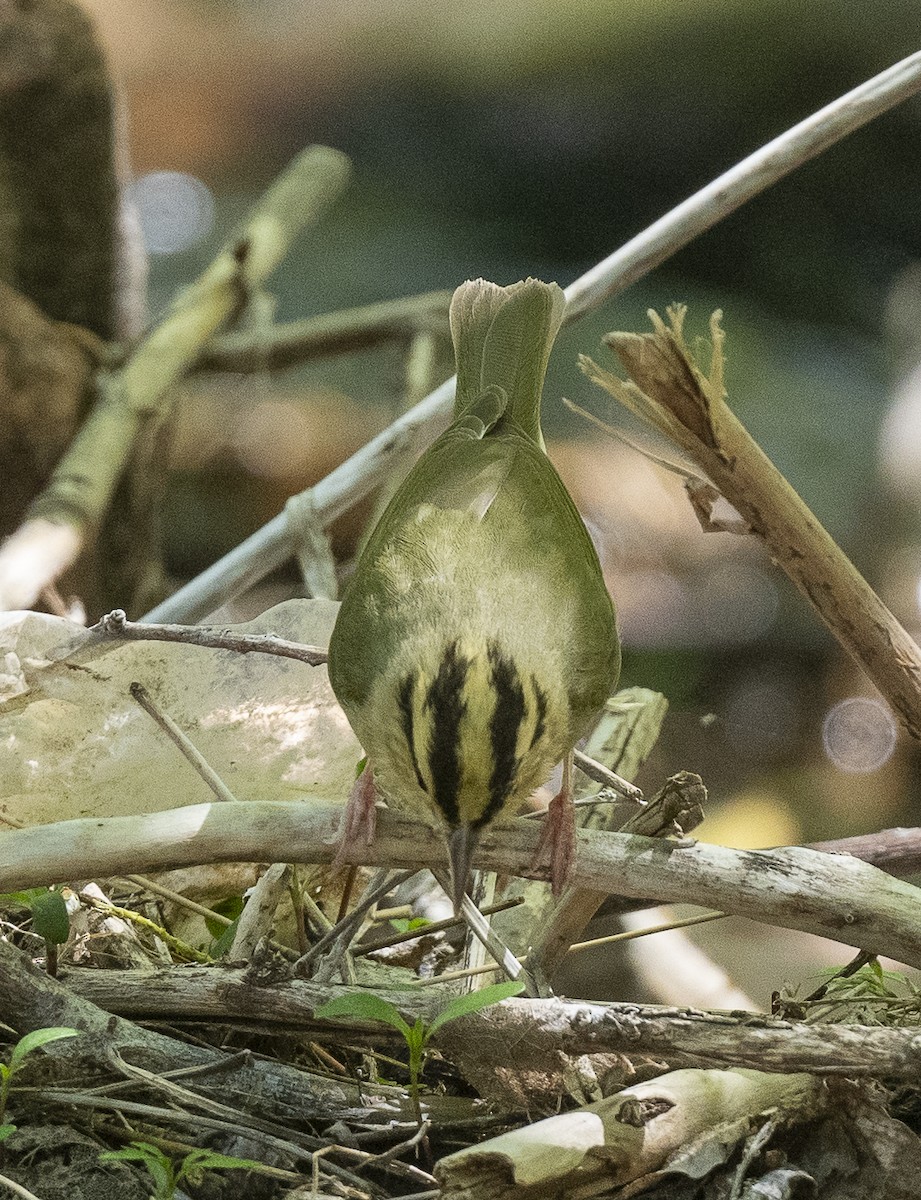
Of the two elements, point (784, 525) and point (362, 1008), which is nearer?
point (362, 1008)

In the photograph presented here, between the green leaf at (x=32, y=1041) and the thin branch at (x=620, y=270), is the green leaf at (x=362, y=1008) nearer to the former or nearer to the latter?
the green leaf at (x=32, y=1041)

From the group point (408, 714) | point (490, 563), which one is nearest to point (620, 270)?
point (490, 563)

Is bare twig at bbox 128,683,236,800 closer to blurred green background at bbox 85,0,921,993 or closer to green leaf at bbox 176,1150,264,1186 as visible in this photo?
green leaf at bbox 176,1150,264,1186

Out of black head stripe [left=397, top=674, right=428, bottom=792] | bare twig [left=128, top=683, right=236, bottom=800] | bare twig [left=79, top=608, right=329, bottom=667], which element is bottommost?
bare twig [left=128, top=683, right=236, bottom=800]

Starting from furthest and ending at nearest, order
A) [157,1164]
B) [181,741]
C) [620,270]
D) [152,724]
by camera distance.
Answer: [620,270]
[152,724]
[181,741]
[157,1164]

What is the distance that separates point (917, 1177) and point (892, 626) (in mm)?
906

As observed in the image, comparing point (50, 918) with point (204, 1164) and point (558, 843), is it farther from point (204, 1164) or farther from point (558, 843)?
point (558, 843)

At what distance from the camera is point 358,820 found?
66.6 inches

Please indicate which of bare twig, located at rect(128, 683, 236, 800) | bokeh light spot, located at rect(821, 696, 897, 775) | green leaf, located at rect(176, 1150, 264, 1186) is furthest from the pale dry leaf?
bokeh light spot, located at rect(821, 696, 897, 775)

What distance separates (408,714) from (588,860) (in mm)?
328

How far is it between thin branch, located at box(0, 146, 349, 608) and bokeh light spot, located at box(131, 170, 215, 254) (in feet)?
0.47

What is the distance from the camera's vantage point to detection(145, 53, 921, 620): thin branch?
258 centimetres

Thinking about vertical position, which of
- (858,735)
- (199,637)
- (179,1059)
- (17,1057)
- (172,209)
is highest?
(172,209)

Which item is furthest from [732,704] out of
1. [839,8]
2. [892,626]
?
[839,8]
